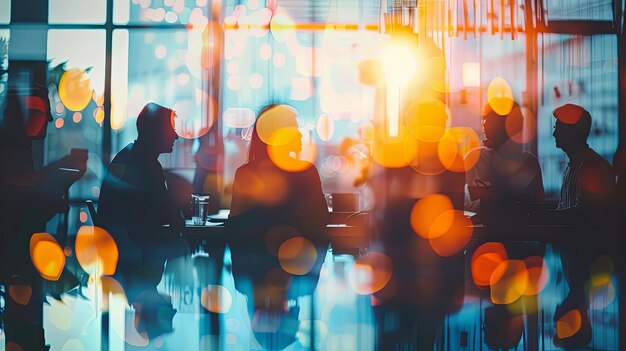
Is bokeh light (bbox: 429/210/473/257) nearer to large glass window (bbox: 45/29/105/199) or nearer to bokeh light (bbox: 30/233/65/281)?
bokeh light (bbox: 30/233/65/281)

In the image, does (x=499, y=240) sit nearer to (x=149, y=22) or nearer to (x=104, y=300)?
(x=104, y=300)

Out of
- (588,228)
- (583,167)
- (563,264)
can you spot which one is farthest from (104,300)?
(583,167)

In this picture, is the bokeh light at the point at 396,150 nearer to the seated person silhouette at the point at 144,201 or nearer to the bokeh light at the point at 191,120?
the seated person silhouette at the point at 144,201

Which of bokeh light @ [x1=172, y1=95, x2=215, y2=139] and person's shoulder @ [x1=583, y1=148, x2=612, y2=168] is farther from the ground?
bokeh light @ [x1=172, y1=95, x2=215, y2=139]

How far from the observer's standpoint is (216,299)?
4.96ft

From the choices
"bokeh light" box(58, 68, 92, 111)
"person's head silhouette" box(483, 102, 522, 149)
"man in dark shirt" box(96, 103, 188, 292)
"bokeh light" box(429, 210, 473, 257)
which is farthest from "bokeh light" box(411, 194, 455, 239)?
"bokeh light" box(58, 68, 92, 111)

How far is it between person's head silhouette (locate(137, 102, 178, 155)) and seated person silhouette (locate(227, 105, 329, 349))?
47 centimetres

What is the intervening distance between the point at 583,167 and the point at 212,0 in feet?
13.8

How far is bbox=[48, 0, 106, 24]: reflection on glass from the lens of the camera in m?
5.36

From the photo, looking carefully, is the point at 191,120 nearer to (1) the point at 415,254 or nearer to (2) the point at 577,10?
(1) the point at 415,254

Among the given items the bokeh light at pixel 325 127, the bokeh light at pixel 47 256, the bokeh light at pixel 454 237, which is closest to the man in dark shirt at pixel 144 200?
the bokeh light at pixel 47 256

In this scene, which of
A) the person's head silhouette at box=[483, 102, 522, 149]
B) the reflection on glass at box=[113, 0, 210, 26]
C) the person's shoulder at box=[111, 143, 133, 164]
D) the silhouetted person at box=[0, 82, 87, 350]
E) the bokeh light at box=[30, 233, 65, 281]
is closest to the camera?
the silhouetted person at box=[0, 82, 87, 350]

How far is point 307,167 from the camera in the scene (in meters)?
2.69

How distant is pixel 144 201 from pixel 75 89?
3489 millimetres
